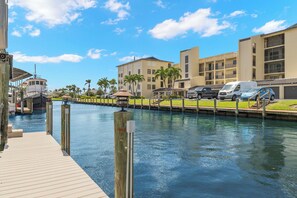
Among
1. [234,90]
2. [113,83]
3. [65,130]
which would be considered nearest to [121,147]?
[65,130]

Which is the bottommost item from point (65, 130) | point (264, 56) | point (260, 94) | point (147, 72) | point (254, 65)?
point (65, 130)

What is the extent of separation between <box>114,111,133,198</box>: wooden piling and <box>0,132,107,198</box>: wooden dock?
64 centimetres

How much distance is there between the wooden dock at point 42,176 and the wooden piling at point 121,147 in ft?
2.11

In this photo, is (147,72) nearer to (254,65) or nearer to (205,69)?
(205,69)

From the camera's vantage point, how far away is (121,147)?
3.70 m

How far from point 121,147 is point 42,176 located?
2.56 metres

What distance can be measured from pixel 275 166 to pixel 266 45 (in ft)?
168

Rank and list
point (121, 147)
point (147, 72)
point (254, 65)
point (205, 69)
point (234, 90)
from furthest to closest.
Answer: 1. point (147, 72)
2. point (205, 69)
3. point (254, 65)
4. point (234, 90)
5. point (121, 147)

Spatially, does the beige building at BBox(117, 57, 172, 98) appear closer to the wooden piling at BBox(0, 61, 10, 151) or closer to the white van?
the white van

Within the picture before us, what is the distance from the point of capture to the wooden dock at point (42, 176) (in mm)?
4328

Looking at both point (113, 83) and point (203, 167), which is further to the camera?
point (113, 83)

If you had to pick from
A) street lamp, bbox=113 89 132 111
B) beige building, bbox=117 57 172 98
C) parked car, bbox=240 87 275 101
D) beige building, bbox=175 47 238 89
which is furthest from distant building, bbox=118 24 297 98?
street lamp, bbox=113 89 132 111

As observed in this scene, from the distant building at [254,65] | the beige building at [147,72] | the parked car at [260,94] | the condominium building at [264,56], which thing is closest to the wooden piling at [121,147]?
the parked car at [260,94]

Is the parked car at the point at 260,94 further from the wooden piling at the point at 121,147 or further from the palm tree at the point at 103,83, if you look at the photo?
the palm tree at the point at 103,83
